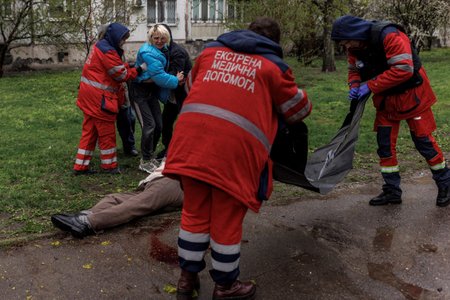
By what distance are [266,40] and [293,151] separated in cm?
96

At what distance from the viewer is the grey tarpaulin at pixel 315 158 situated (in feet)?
13.2

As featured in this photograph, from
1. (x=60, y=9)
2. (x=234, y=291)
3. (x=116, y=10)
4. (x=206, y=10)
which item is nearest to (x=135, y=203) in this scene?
(x=234, y=291)

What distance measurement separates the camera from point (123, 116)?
23.7 ft

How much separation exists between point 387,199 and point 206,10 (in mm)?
21539

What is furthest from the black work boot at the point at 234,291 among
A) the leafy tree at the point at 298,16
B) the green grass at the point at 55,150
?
the leafy tree at the point at 298,16

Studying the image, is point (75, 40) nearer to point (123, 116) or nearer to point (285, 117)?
point (123, 116)

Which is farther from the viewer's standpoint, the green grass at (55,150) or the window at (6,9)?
the window at (6,9)

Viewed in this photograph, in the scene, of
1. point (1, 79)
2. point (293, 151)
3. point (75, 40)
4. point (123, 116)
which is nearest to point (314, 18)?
point (75, 40)

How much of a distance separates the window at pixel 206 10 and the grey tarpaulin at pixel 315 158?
833 inches

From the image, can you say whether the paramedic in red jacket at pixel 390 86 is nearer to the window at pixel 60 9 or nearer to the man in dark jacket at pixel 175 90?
the man in dark jacket at pixel 175 90

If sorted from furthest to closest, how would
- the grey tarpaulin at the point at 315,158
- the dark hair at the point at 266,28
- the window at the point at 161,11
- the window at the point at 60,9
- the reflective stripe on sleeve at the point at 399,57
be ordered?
the window at the point at 161,11 → the window at the point at 60,9 → the reflective stripe on sleeve at the point at 399,57 → the grey tarpaulin at the point at 315,158 → the dark hair at the point at 266,28

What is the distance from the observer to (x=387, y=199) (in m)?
5.63

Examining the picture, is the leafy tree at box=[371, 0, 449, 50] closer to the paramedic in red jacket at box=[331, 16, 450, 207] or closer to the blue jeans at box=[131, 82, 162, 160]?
the blue jeans at box=[131, 82, 162, 160]

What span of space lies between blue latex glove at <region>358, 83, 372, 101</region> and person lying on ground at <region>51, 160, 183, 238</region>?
1.95 m
